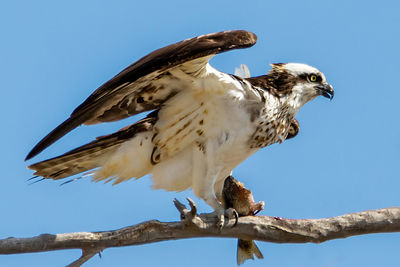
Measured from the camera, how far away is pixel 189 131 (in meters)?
6.73

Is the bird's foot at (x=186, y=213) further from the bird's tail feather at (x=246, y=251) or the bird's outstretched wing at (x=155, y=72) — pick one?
the bird's tail feather at (x=246, y=251)

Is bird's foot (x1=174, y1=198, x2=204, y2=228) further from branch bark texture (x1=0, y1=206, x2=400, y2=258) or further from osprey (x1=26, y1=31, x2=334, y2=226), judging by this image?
osprey (x1=26, y1=31, x2=334, y2=226)

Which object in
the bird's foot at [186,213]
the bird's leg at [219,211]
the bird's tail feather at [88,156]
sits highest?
the bird's tail feather at [88,156]

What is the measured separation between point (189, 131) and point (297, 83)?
1.29 meters

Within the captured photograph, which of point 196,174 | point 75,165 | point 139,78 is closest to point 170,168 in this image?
point 196,174

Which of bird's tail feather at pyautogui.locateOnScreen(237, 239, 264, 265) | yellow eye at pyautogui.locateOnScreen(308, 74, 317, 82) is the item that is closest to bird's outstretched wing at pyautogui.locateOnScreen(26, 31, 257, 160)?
yellow eye at pyautogui.locateOnScreen(308, 74, 317, 82)

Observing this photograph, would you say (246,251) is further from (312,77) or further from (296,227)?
(312,77)

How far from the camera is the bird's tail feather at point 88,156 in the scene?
665 cm

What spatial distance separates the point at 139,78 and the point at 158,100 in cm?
109

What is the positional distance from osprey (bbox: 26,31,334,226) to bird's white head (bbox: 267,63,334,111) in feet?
0.05

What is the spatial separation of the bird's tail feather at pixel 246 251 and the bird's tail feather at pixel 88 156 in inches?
56.7

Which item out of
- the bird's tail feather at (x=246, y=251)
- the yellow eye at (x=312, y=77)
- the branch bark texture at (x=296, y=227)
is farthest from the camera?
the yellow eye at (x=312, y=77)

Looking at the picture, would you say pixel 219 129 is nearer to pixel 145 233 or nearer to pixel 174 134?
pixel 174 134

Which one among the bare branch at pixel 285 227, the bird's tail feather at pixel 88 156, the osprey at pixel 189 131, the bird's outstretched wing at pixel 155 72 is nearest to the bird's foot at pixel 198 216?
the bare branch at pixel 285 227
